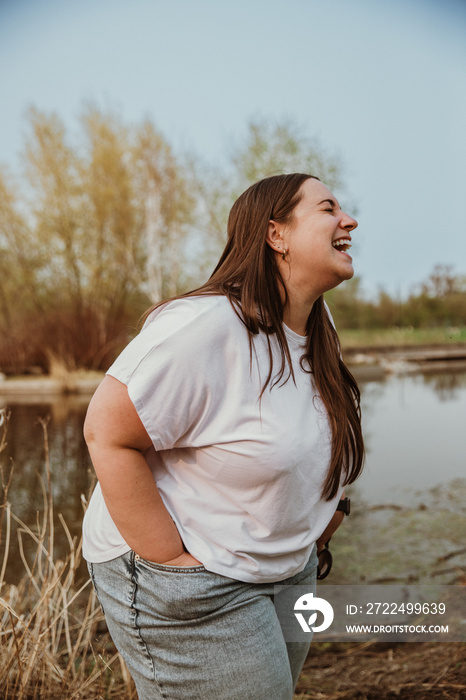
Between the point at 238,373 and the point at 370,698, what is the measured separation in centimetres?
146

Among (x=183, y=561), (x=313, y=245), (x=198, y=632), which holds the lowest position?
(x=198, y=632)

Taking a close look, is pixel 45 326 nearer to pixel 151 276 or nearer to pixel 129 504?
pixel 151 276

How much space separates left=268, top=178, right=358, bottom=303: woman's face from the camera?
46.3 inches

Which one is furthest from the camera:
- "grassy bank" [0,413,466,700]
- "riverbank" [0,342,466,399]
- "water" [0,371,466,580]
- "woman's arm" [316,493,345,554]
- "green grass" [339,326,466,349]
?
"green grass" [339,326,466,349]

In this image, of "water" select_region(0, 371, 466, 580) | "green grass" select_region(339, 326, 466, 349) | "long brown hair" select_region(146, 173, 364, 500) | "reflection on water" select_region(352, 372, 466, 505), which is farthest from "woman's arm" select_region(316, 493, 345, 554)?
"green grass" select_region(339, 326, 466, 349)

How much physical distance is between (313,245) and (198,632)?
0.70 meters

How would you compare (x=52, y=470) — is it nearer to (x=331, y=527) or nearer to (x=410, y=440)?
(x=410, y=440)

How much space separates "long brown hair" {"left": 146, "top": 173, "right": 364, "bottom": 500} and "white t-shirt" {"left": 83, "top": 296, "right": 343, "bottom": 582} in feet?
0.12

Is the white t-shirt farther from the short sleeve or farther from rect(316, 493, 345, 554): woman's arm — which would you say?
rect(316, 493, 345, 554): woman's arm

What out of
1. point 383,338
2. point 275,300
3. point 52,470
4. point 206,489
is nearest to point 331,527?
point 206,489

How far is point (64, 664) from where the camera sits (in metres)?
2.12

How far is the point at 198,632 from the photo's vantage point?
104 cm

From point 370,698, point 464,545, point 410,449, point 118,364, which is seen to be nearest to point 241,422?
point 118,364

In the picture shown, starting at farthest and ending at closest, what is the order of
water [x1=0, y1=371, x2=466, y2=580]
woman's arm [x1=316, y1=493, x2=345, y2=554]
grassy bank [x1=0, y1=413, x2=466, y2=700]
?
water [x1=0, y1=371, x2=466, y2=580] < grassy bank [x1=0, y1=413, x2=466, y2=700] < woman's arm [x1=316, y1=493, x2=345, y2=554]
